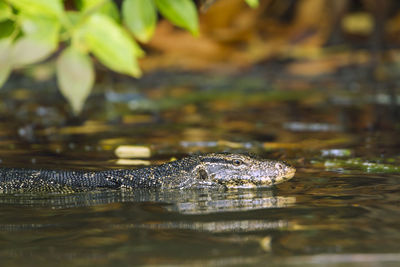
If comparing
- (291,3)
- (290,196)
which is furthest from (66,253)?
(291,3)

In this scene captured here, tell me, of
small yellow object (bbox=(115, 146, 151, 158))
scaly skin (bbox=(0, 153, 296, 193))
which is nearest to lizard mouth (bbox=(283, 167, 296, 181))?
scaly skin (bbox=(0, 153, 296, 193))

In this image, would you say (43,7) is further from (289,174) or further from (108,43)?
(289,174)

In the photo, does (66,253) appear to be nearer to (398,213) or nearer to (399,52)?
(398,213)

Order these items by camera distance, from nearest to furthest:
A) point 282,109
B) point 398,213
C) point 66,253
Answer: point 66,253 → point 398,213 → point 282,109

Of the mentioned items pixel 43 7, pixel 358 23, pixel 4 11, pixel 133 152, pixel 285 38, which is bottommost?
pixel 133 152

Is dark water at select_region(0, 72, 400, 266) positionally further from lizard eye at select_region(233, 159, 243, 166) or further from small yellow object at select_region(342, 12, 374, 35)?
small yellow object at select_region(342, 12, 374, 35)

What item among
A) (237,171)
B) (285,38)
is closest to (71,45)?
(237,171)

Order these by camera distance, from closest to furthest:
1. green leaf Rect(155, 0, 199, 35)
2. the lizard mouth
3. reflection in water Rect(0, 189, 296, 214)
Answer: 1. green leaf Rect(155, 0, 199, 35)
2. reflection in water Rect(0, 189, 296, 214)
3. the lizard mouth
